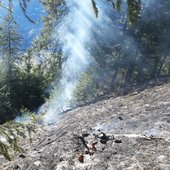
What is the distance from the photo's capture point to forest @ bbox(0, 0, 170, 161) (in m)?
31.0

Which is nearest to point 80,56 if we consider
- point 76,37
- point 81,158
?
point 76,37

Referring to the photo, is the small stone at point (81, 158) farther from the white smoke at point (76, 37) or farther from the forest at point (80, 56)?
the white smoke at point (76, 37)

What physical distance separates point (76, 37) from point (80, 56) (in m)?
6.63

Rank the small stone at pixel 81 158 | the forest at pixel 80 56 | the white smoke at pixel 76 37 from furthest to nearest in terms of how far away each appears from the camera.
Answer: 1. the white smoke at pixel 76 37
2. the forest at pixel 80 56
3. the small stone at pixel 81 158

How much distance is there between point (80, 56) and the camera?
49688 millimetres

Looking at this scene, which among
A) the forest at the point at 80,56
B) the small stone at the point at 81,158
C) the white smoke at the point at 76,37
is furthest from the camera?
the white smoke at the point at 76,37

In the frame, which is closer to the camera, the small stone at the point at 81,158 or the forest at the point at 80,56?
the small stone at the point at 81,158

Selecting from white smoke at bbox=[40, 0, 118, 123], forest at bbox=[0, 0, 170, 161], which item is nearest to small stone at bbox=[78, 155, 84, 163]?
forest at bbox=[0, 0, 170, 161]

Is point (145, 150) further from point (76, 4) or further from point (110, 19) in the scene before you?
point (76, 4)

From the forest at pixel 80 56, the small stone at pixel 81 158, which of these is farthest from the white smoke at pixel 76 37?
the small stone at pixel 81 158

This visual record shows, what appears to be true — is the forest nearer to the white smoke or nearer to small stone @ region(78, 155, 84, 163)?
the white smoke

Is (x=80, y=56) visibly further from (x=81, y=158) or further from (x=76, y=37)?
(x=81, y=158)

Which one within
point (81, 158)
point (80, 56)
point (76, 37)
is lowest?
point (81, 158)

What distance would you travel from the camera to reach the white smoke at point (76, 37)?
149 feet
